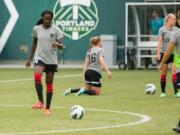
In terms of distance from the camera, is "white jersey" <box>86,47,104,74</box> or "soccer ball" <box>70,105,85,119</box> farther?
"white jersey" <box>86,47,104,74</box>

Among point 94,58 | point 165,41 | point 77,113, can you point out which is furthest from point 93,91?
point 77,113

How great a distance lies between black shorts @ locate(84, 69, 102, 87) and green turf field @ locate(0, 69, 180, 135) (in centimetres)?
39

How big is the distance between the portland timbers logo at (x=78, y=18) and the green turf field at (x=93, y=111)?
16673 mm

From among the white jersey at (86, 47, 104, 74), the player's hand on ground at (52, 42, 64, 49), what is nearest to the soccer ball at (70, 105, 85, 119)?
the player's hand on ground at (52, 42, 64, 49)

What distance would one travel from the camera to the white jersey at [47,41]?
17.2 metres

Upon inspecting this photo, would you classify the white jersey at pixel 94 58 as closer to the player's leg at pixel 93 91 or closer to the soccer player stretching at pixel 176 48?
the player's leg at pixel 93 91

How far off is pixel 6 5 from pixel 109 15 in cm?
580

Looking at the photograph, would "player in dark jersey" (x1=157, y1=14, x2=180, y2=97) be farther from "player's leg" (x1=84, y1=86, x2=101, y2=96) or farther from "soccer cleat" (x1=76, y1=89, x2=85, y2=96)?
"soccer cleat" (x1=76, y1=89, x2=85, y2=96)

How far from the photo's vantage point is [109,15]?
4341cm

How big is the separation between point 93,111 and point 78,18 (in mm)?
26901

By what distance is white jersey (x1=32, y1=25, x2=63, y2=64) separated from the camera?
17156mm

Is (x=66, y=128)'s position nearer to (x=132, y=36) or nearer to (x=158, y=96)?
(x=158, y=96)

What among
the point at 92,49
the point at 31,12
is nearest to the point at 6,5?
the point at 31,12

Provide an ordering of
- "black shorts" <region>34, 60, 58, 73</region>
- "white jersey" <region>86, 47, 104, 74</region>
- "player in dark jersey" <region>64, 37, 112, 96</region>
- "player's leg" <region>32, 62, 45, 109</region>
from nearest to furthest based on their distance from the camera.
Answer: "black shorts" <region>34, 60, 58, 73</region>
"player's leg" <region>32, 62, 45, 109</region>
"player in dark jersey" <region>64, 37, 112, 96</region>
"white jersey" <region>86, 47, 104, 74</region>
